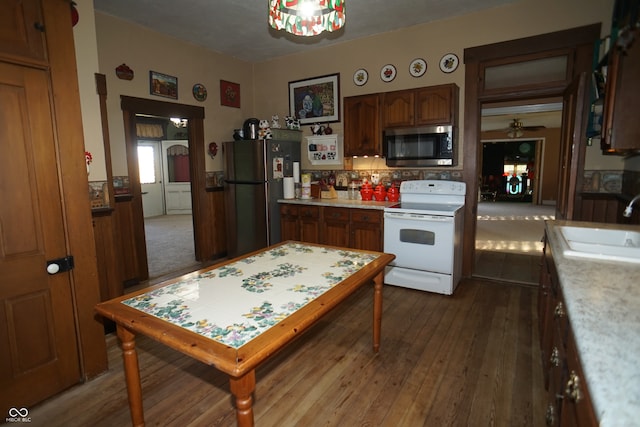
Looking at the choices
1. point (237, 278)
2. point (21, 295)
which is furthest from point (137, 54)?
point (237, 278)

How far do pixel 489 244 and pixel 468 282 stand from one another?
196 cm

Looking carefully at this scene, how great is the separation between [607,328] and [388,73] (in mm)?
3722

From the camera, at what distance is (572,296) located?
3.84 feet

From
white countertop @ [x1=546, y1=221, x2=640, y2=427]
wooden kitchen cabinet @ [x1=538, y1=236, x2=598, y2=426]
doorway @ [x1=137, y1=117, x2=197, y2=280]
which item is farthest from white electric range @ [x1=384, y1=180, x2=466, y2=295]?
doorway @ [x1=137, y1=117, x2=197, y2=280]

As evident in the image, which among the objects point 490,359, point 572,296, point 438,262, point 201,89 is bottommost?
point 490,359

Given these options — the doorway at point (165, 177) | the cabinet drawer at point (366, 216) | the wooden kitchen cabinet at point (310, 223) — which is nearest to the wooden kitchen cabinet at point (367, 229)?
the cabinet drawer at point (366, 216)

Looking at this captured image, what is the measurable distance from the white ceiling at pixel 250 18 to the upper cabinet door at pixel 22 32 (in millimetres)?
1764

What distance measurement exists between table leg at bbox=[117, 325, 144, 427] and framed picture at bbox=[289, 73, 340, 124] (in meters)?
3.69

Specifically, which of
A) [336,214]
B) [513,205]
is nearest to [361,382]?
[336,214]

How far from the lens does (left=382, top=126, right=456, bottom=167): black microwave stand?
3602 millimetres

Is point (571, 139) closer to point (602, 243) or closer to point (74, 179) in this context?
point (602, 243)

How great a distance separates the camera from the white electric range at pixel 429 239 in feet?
11.0

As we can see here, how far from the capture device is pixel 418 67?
3893 mm

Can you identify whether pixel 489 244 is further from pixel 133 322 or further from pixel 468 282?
pixel 133 322
